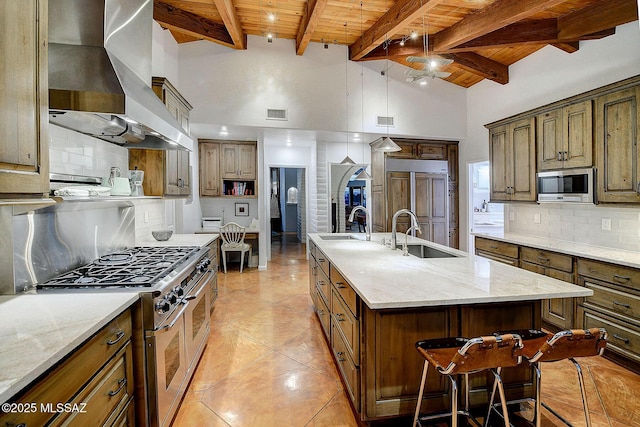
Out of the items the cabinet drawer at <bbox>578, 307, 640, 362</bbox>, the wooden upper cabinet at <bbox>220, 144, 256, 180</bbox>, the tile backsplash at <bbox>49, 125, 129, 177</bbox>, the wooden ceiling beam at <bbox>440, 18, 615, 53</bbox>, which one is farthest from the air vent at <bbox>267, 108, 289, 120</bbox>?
the cabinet drawer at <bbox>578, 307, 640, 362</bbox>

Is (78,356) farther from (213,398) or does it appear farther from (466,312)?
(466,312)

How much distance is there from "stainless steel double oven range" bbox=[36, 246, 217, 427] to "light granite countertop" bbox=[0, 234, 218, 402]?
0.38ft

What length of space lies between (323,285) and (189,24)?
3.92 metres

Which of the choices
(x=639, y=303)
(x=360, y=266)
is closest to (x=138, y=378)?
(x=360, y=266)

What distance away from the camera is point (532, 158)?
370 cm

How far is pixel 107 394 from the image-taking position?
128 cm

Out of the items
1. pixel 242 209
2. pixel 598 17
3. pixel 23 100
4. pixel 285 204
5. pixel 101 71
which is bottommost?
pixel 242 209

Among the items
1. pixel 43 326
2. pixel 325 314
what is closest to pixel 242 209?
pixel 325 314

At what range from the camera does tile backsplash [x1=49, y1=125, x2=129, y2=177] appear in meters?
1.93

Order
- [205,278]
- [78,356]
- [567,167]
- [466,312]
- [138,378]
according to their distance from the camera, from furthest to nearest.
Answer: [567,167] < [205,278] < [466,312] < [138,378] < [78,356]

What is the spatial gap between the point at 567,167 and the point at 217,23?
4.88m

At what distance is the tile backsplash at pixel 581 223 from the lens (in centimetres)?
303

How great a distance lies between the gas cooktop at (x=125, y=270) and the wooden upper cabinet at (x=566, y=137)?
12.5ft

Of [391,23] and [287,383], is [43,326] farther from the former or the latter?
[391,23]
